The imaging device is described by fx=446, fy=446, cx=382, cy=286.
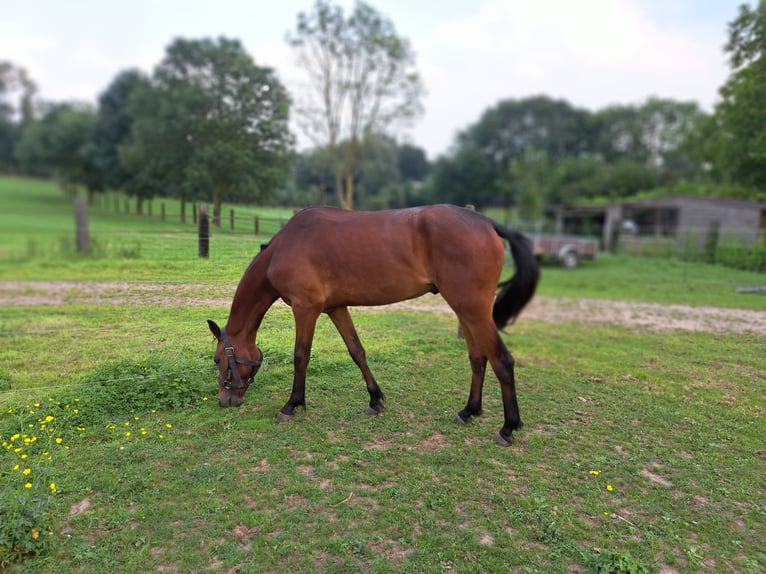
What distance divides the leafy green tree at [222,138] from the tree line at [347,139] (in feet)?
0.08

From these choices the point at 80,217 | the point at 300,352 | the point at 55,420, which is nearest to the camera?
the point at 55,420

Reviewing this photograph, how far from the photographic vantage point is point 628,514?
264cm

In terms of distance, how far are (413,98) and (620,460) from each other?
25.4m

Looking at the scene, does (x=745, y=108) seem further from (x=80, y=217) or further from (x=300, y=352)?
(x=80, y=217)

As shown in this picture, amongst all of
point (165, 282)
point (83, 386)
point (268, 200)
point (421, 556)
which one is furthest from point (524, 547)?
point (268, 200)

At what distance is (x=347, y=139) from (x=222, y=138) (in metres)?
19.7

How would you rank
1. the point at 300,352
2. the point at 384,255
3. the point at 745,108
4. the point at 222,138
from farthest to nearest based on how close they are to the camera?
the point at 745,108 → the point at 222,138 → the point at 300,352 → the point at 384,255

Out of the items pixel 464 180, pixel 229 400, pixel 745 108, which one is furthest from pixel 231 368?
pixel 464 180

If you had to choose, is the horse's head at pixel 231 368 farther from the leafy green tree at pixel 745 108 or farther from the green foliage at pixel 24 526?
the leafy green tree at pixel 745 108

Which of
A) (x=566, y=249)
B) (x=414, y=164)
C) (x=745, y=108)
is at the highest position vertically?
(x=414, y=164)

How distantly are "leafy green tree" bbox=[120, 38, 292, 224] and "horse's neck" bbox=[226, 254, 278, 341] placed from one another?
58.2 inches

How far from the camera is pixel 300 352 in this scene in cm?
382

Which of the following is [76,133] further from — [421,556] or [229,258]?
[421,556]

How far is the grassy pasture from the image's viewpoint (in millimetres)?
2311
